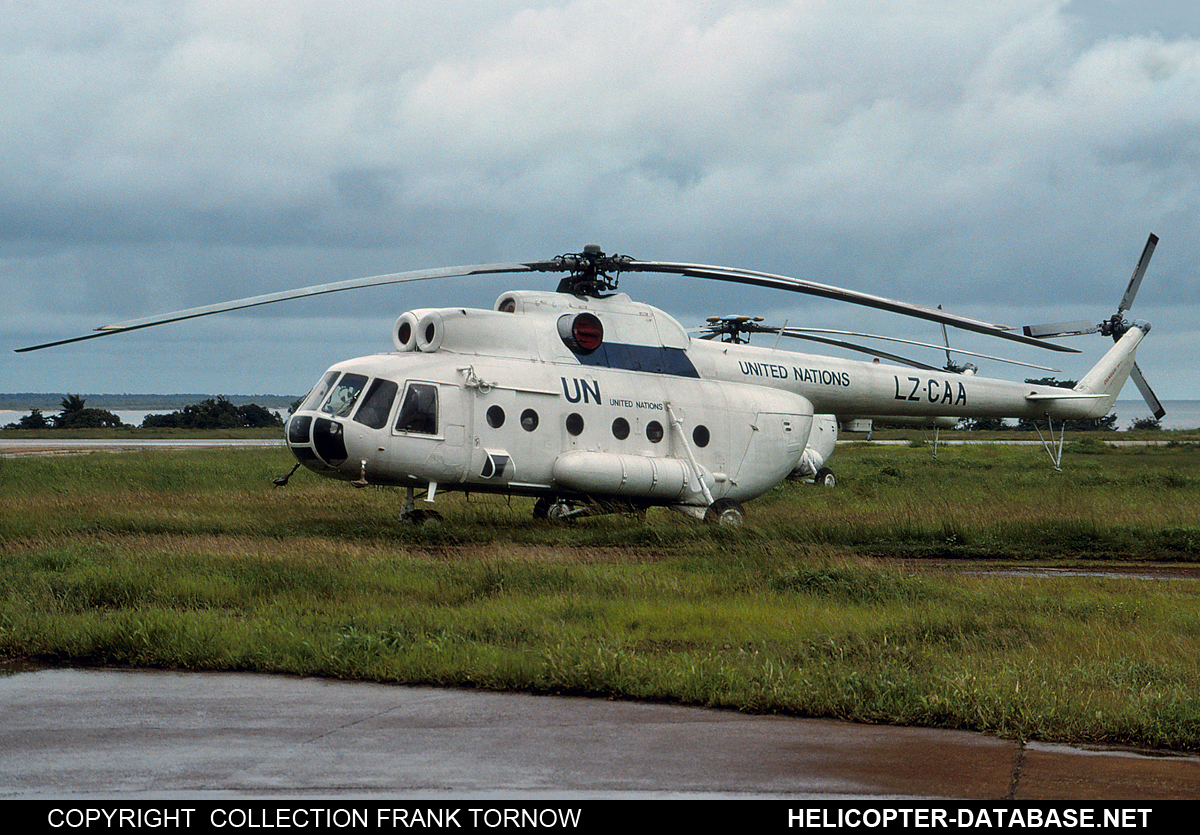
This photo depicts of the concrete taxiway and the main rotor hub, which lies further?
the main rotor hub

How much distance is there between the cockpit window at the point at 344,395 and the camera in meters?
17.2

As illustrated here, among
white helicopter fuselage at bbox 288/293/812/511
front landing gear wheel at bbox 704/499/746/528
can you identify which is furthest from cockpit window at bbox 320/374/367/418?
front landing gear wheel at bbox 704/499/746/528

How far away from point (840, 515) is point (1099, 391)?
1074 centimetres

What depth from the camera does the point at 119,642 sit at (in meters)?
9.58

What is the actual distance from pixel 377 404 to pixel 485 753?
36.2ft

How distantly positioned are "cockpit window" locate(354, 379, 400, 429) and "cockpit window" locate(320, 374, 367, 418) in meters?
0.17

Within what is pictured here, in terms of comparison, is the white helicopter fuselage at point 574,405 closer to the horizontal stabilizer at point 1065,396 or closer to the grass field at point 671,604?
the grass field at point 671,604

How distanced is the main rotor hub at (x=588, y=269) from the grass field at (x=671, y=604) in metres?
3.94

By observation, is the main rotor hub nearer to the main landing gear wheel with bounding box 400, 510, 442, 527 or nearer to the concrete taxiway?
the main landing gear wheel with bounding box 400, 510, 442, 527

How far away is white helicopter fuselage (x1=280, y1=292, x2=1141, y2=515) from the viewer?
56.6 ft

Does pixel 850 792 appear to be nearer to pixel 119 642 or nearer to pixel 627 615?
pixel 627 615

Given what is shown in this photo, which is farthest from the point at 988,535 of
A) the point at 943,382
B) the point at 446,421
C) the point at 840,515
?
the point at 446,421

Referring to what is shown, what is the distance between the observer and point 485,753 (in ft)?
21.7
